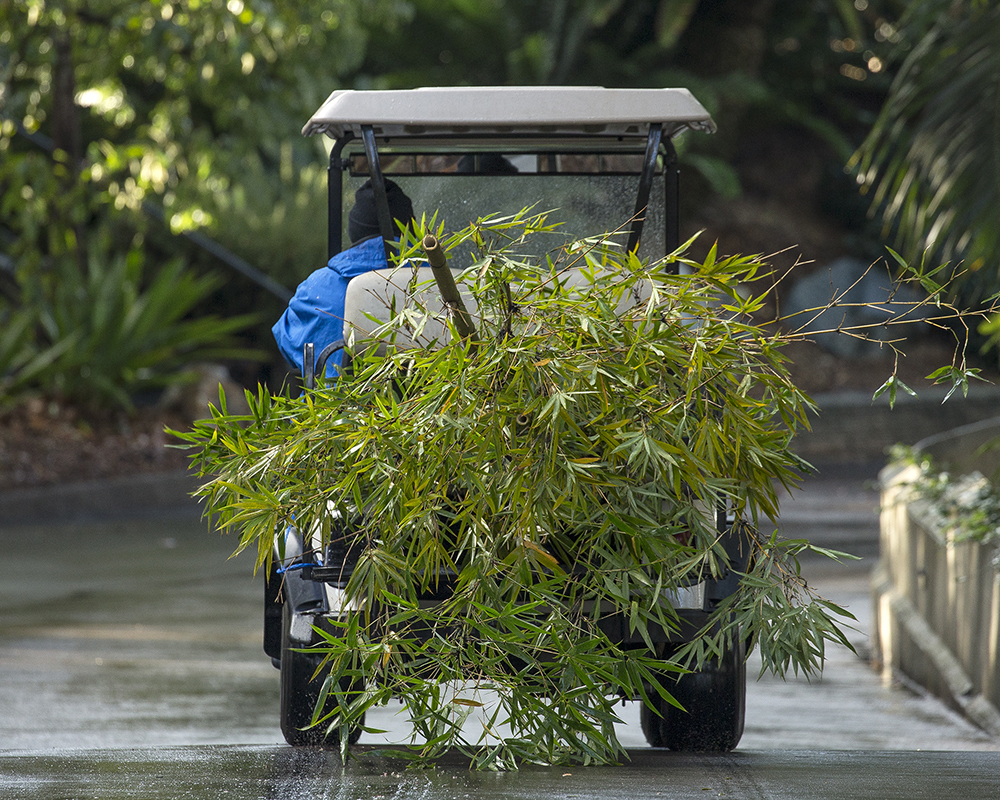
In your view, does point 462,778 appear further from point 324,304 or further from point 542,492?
→ point 324,304

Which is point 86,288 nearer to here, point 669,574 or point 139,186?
point 139,186

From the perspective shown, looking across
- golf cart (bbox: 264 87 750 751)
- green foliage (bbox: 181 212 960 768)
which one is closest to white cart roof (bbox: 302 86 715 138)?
golf cart (bbox: 264 87 750 751)

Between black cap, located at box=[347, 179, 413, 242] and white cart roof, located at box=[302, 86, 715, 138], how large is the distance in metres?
0.29

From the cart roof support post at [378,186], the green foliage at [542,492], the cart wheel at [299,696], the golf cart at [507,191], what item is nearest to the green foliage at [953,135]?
the golf cart at [507,191]

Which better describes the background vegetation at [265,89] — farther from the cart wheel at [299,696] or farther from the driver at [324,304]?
the cart wheel at [299,696]

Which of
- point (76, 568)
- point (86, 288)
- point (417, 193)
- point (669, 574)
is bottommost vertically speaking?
point (76, 568)

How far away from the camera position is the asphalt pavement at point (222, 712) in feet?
10.6

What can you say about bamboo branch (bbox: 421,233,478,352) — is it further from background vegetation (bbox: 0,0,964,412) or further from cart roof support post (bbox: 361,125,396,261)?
background vegetation (bbox: 0,0,964,412)

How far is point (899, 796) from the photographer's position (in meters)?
3.09

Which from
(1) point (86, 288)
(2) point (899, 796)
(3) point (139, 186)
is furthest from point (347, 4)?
(2) point (899, 796)

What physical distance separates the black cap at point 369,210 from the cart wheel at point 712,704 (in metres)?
1.82

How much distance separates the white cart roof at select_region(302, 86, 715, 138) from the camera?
4.23m

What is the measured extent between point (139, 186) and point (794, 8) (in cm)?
1228

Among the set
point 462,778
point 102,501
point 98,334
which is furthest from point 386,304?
point 98,334
